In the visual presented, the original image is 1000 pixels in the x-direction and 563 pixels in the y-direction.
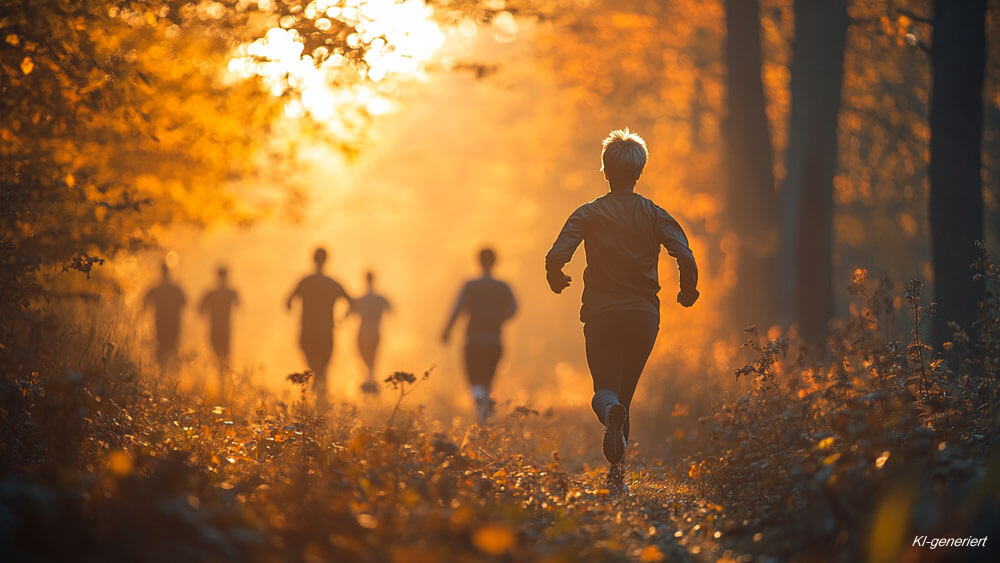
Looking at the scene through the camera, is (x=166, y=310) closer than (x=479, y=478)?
No

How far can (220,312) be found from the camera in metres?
17.1

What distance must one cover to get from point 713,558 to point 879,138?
2171cm

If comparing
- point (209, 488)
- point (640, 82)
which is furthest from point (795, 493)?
point (640, 82)

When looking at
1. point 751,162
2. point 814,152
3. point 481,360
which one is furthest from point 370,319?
point 814,152

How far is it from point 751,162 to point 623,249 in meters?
10.6

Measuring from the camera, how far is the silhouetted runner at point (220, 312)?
1712cm

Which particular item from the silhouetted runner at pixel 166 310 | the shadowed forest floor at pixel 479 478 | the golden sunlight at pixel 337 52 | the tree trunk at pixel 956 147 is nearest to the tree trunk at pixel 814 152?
the tree trunk at pixel 956 147

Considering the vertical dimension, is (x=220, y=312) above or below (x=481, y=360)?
above

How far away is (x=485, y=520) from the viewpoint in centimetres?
512

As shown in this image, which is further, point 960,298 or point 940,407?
point 960,298

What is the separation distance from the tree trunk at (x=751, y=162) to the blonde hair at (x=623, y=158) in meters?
10.1

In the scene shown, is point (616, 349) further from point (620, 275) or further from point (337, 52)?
point (337, 52)

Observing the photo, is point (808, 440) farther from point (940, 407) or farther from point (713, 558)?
point (713, 558)

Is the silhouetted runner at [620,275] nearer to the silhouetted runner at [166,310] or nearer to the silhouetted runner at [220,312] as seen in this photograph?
the silhouetted runner at [220,312]
